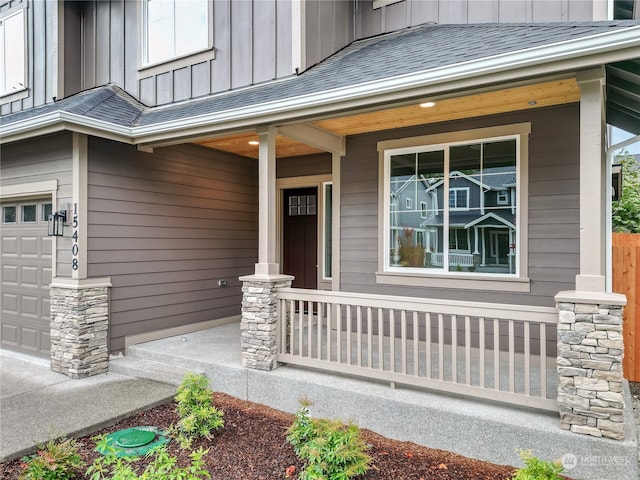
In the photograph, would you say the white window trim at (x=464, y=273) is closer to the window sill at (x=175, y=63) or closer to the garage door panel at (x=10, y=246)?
the window sill at (x=175, y=63)

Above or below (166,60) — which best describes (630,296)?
below

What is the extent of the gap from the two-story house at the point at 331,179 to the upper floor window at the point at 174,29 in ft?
0.11

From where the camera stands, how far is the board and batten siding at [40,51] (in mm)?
6422

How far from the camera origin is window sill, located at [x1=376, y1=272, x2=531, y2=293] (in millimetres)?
4590

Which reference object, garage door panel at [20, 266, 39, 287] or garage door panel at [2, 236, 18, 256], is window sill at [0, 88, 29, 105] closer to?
garage door panel at [2, 236, 18, 256]

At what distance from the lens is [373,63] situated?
443 cm

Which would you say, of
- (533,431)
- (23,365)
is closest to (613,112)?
(533,431)

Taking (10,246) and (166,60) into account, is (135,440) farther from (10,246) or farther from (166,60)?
(166,60)

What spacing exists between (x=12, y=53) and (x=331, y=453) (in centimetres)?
827

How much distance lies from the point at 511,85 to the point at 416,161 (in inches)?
78.8

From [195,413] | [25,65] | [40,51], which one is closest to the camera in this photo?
[195,413]

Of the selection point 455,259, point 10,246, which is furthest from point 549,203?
point 10,246

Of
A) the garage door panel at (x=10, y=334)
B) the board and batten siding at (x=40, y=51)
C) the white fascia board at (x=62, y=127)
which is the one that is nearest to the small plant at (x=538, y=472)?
the white fascia board at (x=62, y=127)

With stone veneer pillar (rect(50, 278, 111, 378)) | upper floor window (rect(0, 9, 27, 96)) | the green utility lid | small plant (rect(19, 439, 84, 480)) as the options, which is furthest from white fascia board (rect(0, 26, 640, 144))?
small plant (rect(19, 439, 84, 480))
